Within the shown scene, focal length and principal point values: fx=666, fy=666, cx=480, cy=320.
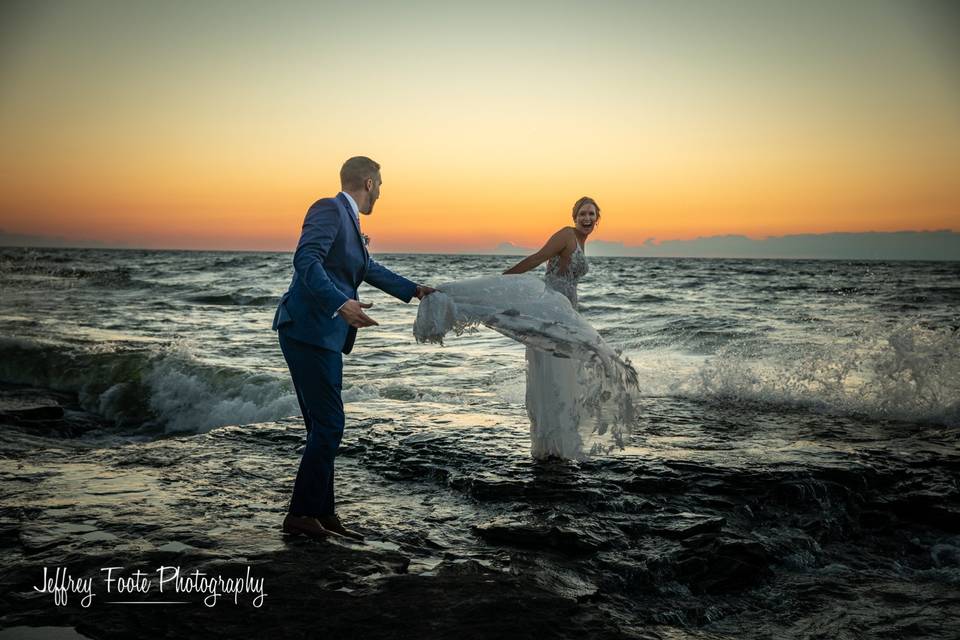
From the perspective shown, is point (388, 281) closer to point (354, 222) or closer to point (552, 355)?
point (354, 222)

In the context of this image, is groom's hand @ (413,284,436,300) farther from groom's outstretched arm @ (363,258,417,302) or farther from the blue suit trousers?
the blue suit trousers

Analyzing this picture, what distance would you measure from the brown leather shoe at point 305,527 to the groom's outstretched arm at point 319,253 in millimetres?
1210

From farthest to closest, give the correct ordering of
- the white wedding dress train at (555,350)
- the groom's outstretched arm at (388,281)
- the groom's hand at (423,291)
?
the white wedding dress train at (555,350) → the groom's hand at (423,291) → the groom's outstretched arm at (388,281)

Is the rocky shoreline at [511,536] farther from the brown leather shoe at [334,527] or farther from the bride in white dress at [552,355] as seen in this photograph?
the bride in white dress at [552,355]

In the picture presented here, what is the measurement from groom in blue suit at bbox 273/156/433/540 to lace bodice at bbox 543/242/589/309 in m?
2.46

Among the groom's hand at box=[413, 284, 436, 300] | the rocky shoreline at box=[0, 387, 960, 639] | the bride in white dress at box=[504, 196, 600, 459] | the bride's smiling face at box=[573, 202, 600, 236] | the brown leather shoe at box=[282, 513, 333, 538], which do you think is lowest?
the rocky shoreline at box=[0, 387, 960, 639]

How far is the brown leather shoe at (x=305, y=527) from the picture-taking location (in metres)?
3.83

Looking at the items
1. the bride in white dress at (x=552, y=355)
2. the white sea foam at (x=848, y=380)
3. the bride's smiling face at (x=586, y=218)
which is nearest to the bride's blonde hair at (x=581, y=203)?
the bride's smiling face at (x=586, y=218)

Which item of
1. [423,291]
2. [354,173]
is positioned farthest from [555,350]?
[354,173]

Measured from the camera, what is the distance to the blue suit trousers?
3768 mm

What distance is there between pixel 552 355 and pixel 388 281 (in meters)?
1.78

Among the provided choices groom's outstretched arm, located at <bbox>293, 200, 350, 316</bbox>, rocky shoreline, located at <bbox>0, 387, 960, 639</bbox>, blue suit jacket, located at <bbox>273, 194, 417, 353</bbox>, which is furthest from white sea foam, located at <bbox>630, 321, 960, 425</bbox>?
groom's outstretched arm, located at <bbox>293, 200, 350, 316</bbox>

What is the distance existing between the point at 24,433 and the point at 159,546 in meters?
4.76

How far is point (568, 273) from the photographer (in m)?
6.08
